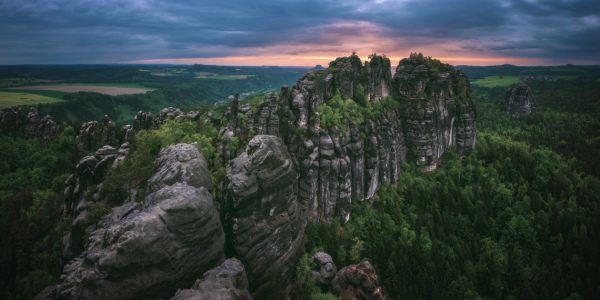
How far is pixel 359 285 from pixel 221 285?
18.6 meters

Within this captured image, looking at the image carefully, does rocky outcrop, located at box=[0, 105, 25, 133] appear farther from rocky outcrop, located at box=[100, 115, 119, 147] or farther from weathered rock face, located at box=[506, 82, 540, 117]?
weathered rock face, located at box=[506, 82, 540, 117]

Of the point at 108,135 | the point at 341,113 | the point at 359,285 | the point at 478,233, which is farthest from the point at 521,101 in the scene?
the point at 108,135

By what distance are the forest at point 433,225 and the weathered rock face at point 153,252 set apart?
913 cm

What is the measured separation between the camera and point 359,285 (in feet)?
97.6

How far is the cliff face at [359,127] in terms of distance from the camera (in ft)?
134

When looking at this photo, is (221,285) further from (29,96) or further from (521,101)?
(29,96)

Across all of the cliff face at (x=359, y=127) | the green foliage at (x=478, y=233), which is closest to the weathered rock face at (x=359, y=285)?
the green foliage at (x=478, y=233)

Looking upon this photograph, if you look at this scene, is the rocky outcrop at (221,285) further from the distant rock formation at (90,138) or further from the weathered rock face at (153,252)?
the distant rock formation at (90,138)

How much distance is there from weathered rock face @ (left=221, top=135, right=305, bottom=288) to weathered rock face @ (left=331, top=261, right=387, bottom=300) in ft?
21.3

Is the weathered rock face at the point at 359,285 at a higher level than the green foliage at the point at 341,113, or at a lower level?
lower

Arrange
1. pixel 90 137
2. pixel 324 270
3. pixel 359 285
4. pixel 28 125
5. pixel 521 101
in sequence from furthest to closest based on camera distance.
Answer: pixel 521 101 → pixel 28 125 → pixel 90 137 → pixel 324 270 → pixel 359 285

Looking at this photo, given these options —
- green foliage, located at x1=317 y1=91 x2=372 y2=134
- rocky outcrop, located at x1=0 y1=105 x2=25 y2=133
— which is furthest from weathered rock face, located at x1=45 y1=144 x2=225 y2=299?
rocky outcrop, located at x1=0 y1=105 x2=25 y2=133

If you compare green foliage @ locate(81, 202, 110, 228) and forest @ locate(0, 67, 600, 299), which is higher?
green foliage @ locate(81, 202, 110, 228)

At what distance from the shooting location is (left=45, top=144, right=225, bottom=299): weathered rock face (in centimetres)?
1507
